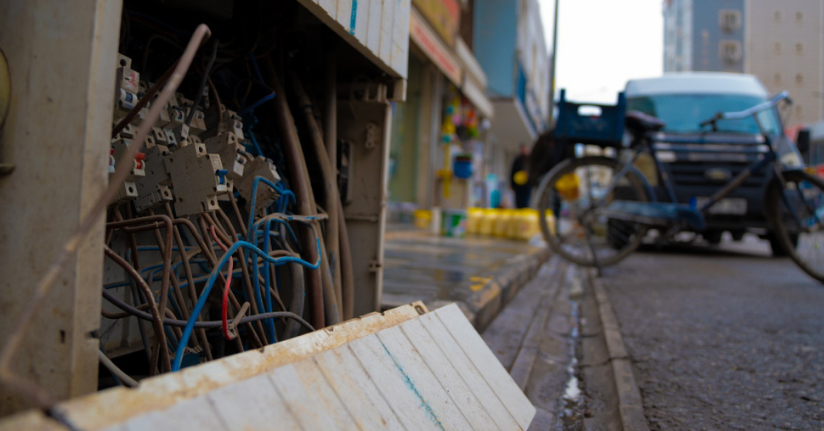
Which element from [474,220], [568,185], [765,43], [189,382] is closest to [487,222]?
[474,220]

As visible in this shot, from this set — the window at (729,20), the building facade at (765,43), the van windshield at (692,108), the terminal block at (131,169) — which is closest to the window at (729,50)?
the building facade at (765,43)

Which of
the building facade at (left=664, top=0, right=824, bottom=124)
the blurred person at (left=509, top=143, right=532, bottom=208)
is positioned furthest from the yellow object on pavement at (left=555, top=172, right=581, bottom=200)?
the building facade at (left=664, top=0, right=824, bottom=124)

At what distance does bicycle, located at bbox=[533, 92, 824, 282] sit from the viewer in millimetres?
4258

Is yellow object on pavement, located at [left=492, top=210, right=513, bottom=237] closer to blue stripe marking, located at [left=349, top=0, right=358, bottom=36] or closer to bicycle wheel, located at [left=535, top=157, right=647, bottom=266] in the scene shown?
bicycle wheel, located at [left=535, top=157, right=647, bottom=266]

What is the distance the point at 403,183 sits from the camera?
32.9 feet

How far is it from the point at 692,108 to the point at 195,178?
7059 millimetres

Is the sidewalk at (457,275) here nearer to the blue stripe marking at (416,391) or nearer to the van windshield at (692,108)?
the blue stripe marking at (416,391)

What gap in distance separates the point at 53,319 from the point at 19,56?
1.60 feet

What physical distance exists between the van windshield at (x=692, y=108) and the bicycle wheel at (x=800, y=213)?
8.32 ft

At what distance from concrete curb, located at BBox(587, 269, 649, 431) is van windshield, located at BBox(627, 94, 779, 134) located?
14.4ft

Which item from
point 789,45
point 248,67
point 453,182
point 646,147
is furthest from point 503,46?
point 789,45

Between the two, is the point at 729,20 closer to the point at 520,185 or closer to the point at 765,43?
the point at 765,43

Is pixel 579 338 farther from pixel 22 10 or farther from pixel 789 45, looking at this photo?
pixel 789 45

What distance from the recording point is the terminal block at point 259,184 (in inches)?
69.1
